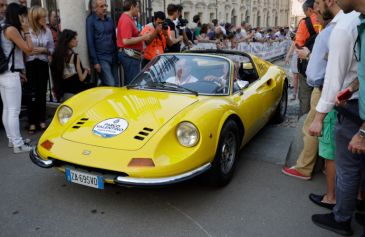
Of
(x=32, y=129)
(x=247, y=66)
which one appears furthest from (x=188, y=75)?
(x=32, y=129)

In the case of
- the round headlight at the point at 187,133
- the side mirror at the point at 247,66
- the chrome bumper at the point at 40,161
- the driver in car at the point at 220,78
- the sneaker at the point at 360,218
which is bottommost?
the sneaker at the point at 360,218

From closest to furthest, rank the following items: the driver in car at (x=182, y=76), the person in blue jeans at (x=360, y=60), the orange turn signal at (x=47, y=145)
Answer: the person in blue jeans at (x=360, y=60) → the orange turn signal at (x=47, y=145) → the driver in car at (x=182, y=76)

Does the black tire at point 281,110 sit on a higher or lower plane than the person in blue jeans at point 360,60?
lower

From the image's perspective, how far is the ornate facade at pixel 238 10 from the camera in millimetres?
42469

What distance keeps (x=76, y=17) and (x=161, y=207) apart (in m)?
4.02

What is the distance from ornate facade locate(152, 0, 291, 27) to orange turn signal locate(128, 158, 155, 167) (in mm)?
32782

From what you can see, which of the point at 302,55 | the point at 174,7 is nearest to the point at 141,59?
the point at 174,7

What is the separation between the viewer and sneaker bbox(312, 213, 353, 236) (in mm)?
2703

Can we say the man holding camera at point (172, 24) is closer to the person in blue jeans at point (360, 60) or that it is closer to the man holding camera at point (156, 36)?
the man holding camera at point (156, 36)

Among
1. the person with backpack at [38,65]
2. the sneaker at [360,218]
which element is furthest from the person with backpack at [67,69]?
the sneaker at [360,218]

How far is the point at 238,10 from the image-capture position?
179 feet

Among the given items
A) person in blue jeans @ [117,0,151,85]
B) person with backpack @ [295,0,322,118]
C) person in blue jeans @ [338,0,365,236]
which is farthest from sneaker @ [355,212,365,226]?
person in blue jeans @ [117,0,151,85]

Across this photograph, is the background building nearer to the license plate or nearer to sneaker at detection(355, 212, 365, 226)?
the license plate

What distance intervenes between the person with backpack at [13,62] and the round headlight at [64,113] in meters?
1.05
